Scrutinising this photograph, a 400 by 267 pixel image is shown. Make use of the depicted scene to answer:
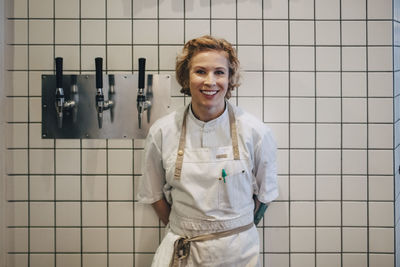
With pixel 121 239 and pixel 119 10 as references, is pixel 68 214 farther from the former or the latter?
pixel 119 10

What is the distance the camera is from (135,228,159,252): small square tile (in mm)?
1681

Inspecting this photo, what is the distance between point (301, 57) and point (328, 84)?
189 millimetres

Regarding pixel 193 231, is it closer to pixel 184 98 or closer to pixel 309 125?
pixel 184 98

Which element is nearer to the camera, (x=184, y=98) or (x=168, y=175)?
(x=168, y=175)

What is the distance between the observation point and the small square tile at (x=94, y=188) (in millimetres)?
1676

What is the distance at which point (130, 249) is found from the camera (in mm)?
1685

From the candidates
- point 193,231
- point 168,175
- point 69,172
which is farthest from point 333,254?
point 69,172

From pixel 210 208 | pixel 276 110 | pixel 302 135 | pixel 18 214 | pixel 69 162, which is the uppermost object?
→ pixel 276 110

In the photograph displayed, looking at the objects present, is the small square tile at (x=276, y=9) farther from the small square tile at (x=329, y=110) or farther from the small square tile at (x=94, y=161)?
the small square tile at (x=94, y=161)

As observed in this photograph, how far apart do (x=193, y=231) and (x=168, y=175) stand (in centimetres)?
25

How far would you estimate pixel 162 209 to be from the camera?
1564mm

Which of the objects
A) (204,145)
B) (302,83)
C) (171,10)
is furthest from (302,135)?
(171,10)

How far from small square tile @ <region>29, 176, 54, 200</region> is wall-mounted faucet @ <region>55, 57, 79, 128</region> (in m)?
0.29

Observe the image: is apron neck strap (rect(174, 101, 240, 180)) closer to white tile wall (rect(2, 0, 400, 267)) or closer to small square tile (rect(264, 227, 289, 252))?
white tile wall (rect(2, 0, 400, 267))
